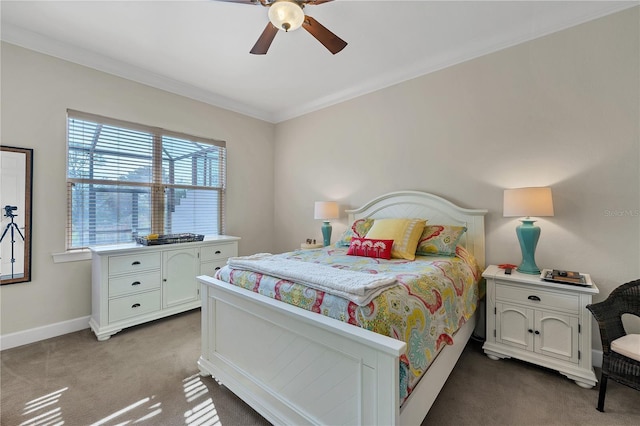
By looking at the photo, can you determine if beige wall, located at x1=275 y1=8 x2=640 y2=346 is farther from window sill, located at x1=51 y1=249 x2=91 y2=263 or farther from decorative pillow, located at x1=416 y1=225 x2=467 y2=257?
window sill, located at x1=51 y1=249 x2=91 y2=263

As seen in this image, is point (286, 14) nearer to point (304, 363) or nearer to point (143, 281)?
point (304, 363)

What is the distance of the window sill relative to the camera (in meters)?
2.65

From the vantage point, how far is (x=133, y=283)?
9.08 ft

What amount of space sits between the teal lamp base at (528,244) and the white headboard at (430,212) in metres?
0.38

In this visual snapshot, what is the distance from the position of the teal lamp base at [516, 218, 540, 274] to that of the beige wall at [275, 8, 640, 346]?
0.25 metres

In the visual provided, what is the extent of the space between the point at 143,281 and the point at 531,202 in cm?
359

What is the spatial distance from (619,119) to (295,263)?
265 cm

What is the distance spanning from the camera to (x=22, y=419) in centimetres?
158

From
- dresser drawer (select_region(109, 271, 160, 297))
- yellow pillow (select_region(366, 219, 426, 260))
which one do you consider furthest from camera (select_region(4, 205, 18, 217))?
yellow pillow (select_region(366, 219, 426, 260))

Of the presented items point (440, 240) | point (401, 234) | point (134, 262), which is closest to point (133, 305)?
point (134, 262)

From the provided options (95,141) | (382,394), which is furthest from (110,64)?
(382,394)

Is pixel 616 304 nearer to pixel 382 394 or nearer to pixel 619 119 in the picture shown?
pixel 619 119

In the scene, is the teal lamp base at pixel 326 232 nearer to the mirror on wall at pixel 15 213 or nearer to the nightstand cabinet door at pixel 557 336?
the nightstand cabinet door at pixel 557 336

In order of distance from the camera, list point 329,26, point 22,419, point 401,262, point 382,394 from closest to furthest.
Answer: point 382,394
point 22,419
point 401,262
point 329,26
